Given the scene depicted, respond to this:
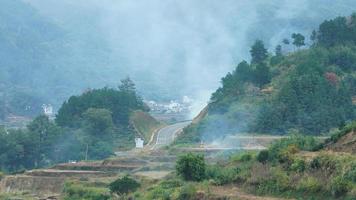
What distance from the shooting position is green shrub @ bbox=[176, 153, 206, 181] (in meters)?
41.8

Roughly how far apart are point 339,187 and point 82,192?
Result: 65.2 ft

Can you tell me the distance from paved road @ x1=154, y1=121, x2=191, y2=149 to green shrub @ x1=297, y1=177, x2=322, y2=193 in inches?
1426

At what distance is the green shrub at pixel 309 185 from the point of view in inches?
1288

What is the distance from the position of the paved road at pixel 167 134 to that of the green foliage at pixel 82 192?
17453 mm

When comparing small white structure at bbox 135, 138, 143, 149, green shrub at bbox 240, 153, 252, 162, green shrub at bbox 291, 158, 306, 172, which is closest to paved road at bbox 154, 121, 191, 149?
small white structure at bbox 135, 138, 143, 149

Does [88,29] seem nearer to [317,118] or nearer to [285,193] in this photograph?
[317,118]

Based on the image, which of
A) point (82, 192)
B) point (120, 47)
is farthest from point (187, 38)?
point (82, 192)

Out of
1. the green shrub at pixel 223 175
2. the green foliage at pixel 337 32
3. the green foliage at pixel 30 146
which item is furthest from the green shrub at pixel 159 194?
the green foliage at pixel 30 146

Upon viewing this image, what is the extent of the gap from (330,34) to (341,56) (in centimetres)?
436

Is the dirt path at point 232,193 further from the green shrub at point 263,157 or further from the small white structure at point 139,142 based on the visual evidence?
the small white structure at point 139,142

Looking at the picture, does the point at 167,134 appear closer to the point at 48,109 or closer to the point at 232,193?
the point at 48,109

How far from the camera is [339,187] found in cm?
3184

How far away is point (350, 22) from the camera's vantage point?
70.5m

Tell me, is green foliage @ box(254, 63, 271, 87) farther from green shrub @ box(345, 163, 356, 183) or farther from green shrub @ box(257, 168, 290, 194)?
green shrub @ box(345, 163, 356, 183)
